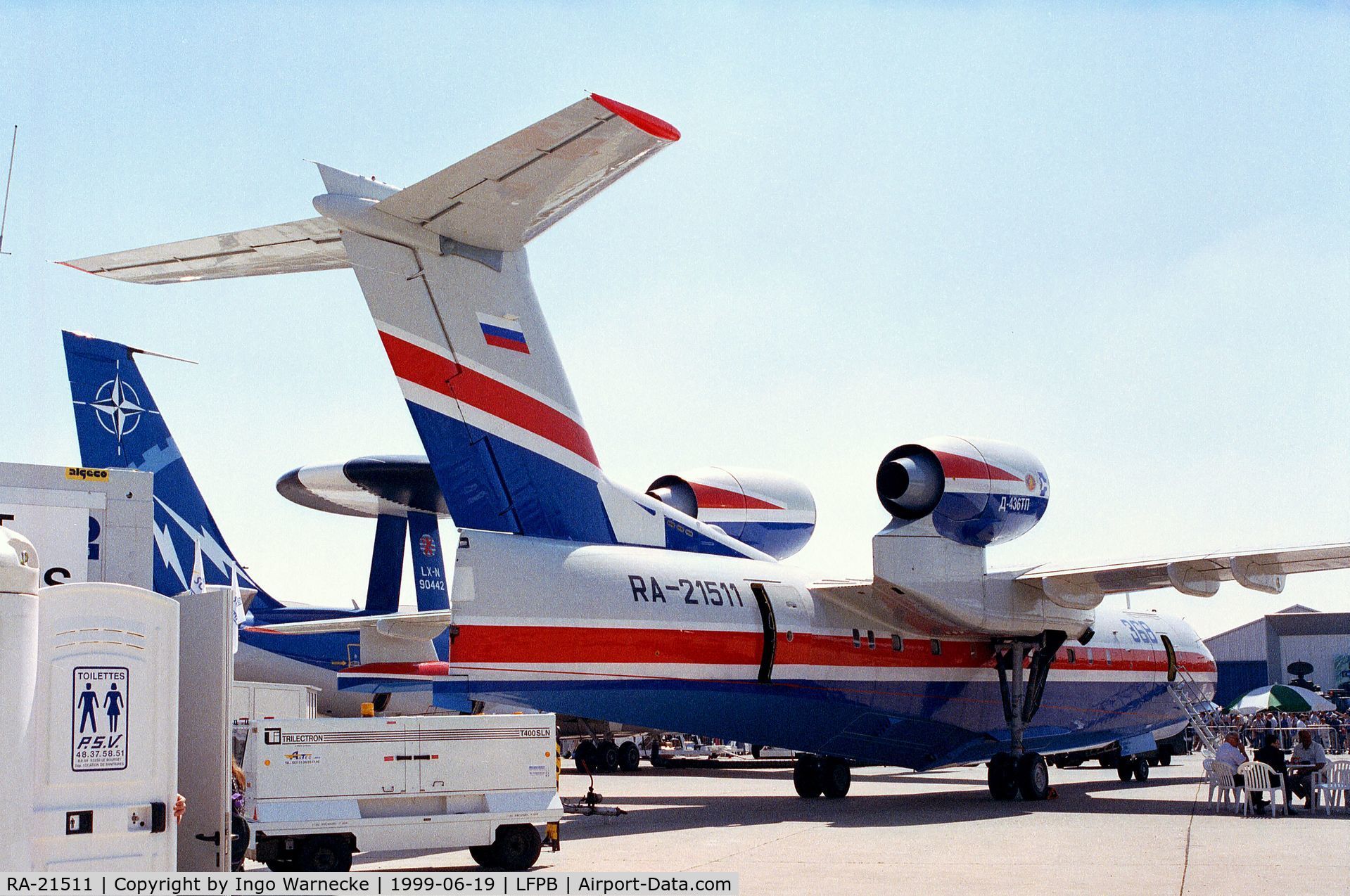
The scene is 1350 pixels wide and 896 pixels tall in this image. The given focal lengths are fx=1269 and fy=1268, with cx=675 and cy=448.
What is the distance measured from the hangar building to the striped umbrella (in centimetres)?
2313

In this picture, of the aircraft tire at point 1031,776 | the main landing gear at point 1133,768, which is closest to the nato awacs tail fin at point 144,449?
the aircraft tire at point 1031,776

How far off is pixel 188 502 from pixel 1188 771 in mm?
20718

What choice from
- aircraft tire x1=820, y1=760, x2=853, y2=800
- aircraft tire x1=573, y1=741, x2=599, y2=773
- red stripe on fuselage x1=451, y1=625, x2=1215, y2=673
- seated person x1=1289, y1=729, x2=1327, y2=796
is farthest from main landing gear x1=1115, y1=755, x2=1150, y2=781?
aircraft tire x1=573, y1=741, x2=599, y2=773

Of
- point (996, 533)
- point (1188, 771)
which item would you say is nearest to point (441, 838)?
point (996, 533)

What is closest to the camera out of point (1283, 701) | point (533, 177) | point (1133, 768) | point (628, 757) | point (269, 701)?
point (533, 177)

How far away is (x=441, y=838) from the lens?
9727 mm

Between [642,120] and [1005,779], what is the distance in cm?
1128

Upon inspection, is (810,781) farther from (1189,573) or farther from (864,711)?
(1189,573)

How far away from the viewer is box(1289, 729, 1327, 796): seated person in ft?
51.5

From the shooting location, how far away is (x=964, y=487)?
15906 millimetres

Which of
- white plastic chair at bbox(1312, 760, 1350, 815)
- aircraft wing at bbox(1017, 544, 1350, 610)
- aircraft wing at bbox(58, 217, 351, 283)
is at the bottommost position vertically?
white plastic chair at bbox(1312, 760, 1350, 815)

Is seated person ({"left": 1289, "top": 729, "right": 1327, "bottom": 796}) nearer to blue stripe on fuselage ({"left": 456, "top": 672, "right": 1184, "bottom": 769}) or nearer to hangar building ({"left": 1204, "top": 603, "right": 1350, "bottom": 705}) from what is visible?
blue stripe on fuselage ({"left": 456, "top": 672, "right": 1184, "bottom": 769})

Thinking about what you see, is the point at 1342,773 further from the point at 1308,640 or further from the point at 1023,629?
the point at 1308,640

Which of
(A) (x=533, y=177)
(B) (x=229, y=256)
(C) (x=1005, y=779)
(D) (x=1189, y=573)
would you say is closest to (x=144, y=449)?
(B) (x=229, y=256)
